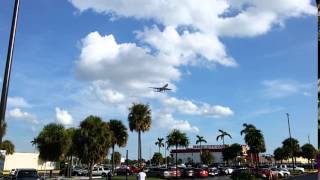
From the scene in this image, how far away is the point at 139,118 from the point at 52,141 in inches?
540

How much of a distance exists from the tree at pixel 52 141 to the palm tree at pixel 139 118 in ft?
38.1

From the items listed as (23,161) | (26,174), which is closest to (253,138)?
(23,161)

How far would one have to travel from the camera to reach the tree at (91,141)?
40688mm

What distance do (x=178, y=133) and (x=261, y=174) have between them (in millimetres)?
27413

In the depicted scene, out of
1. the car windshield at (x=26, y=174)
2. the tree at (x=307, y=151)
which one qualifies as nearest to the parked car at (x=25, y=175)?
the car windshield at (x=26, y=174)

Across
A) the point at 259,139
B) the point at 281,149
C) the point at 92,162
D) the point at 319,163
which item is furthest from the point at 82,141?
the point at 281,149

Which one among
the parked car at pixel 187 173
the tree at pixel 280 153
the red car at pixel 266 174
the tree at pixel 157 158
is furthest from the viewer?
the tree at pixel 157 158

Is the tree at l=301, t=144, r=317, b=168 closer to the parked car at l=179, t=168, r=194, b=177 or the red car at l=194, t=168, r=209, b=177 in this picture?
the red car at l=194, t=168, r=209, b=177

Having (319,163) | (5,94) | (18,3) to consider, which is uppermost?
(18,3)

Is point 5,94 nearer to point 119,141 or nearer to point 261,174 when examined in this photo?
point 261,174

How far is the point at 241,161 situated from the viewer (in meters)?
131

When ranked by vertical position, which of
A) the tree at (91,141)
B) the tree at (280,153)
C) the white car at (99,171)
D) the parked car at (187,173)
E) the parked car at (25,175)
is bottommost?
the parked car at (25,175)

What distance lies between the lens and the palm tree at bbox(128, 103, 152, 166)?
2591 inches

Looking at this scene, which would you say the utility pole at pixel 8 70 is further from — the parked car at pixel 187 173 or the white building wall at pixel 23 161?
the white building wall at pixel 23 161
